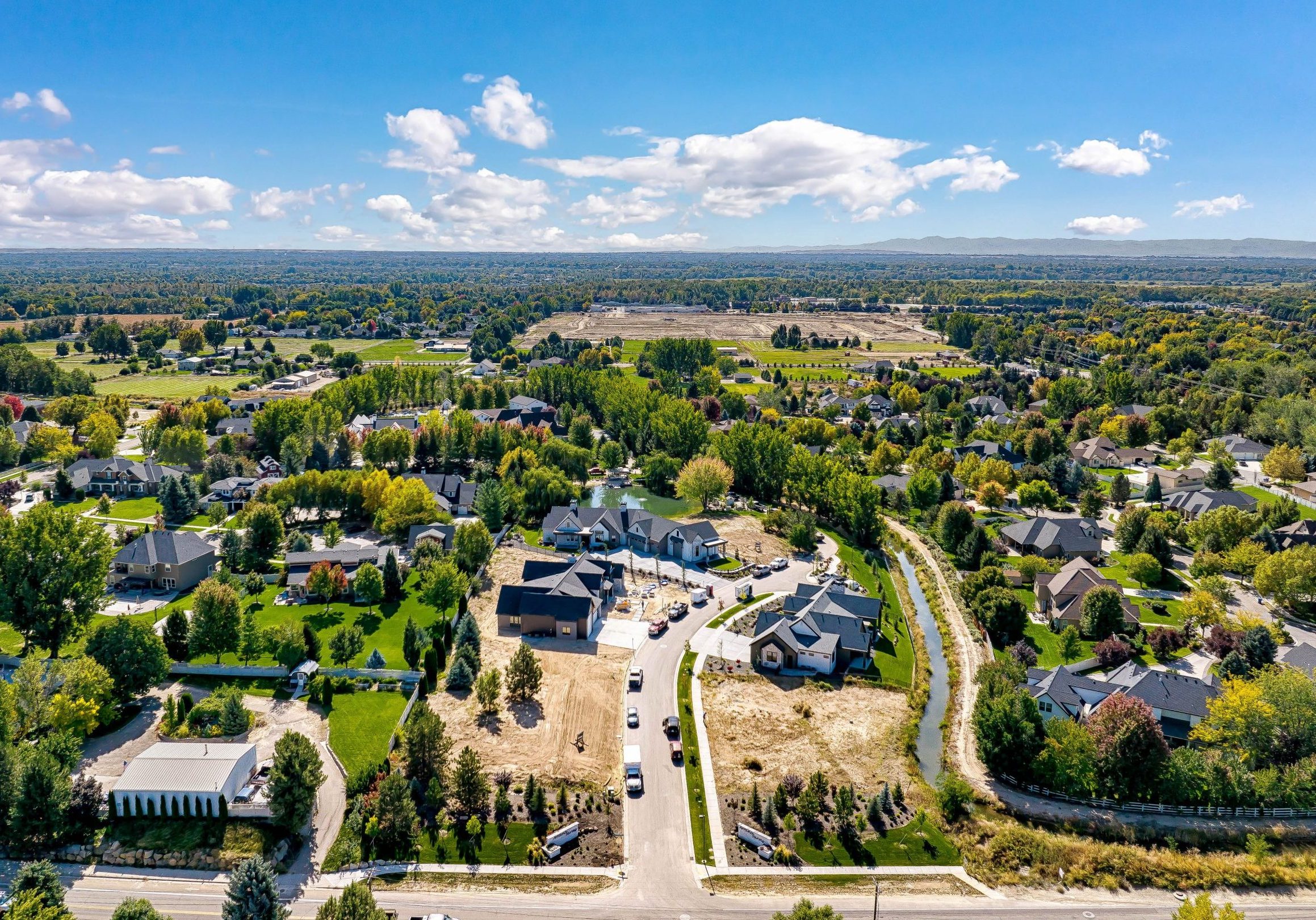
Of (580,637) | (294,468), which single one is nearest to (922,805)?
(580,637)

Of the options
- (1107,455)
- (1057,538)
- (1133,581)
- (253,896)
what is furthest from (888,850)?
(1107,455)

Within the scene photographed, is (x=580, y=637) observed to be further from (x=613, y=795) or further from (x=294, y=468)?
(x=294, y=468)

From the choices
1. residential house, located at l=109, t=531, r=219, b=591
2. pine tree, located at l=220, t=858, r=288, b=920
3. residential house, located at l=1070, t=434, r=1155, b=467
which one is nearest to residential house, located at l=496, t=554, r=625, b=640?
residential house, located at l=109, t=531, r=219, b=591

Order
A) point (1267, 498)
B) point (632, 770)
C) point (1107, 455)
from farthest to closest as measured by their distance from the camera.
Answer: point (1107, 455) < point (1267, 498) < point (632, 770)

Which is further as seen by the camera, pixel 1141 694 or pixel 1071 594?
pixel 1071 594

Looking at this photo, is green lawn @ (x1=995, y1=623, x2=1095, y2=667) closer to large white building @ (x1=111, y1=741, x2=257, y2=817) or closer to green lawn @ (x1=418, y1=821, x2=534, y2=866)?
green lawn @ (x1=418, y1=821, x2=534, y2=866)

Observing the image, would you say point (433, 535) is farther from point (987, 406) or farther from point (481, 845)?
point (987, 406)

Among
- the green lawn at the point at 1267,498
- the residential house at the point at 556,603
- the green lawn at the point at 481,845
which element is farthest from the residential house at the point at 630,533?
the green lawn at the point at 1267,498
